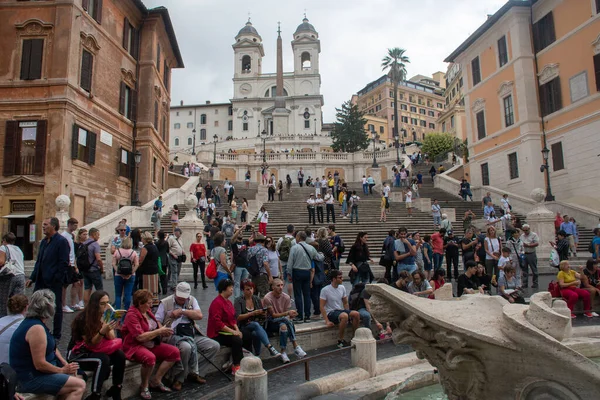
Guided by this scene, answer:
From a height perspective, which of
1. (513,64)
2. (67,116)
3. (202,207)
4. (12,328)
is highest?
(513,64)

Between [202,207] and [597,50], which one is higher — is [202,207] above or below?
below

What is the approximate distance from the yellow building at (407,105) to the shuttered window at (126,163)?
75365mm

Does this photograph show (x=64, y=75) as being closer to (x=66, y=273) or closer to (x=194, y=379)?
(x=66, y=273)

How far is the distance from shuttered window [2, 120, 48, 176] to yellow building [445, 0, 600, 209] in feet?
81.3

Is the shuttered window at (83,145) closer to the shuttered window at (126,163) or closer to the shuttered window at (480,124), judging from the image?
the shuttered window at (126,163)

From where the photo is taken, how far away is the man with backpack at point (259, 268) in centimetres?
847

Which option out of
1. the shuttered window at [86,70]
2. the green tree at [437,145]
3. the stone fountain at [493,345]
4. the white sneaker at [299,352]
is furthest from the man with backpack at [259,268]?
the green tree at [437,145]

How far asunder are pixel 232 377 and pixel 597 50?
23.7 meters

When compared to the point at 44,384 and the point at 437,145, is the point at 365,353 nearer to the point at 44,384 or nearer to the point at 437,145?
the point at 44,384

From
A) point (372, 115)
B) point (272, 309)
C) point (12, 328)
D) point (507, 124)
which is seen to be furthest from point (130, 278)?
point (372, 115)

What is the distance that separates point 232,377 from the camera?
239 inches

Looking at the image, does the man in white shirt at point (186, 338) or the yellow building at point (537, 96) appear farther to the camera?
the yellow building at point (537, 96)

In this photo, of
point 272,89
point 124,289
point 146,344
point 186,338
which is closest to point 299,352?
point 186,338

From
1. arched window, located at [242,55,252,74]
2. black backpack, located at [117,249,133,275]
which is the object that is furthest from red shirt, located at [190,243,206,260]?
arched window, located at [242,55,252,74]
